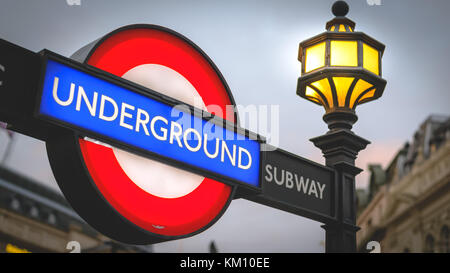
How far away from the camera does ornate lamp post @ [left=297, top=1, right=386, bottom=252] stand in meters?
3.79

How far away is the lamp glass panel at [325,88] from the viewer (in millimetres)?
4022

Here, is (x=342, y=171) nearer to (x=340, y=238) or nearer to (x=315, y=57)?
(x=340, y=238)

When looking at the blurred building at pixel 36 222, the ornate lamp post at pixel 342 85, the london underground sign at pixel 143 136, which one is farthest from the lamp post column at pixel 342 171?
the blurred building at pixel 36 222

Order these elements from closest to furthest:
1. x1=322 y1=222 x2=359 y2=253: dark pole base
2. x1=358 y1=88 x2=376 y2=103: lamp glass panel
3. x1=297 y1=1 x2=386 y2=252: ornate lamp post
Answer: x1=322 y1=222 x2=359 y2=253: dark pole base, x1=297 y1=1 x2=386 y2=252: ornate lamp post, x1=358 y1=88 x2=376 y2=103: lamp glass panel

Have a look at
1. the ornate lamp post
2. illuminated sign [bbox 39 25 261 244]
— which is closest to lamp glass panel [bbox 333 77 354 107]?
the ornate lamp post

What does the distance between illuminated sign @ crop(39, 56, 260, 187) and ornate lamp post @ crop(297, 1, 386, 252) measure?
31.5 inches

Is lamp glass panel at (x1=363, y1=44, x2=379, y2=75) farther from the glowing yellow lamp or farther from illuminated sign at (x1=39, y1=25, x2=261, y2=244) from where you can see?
illuminated sign at (x1=39, y1=25, x2=261, y2=244)

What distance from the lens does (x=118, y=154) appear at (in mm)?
2633

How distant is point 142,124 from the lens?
2684 millimetres

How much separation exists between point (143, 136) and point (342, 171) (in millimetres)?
1517

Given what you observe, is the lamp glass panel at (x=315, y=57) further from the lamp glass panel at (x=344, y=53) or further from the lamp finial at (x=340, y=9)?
the lamp finial at (x=340, y=9)

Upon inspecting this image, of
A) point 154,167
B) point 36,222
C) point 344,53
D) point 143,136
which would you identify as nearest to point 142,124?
point 143,136
